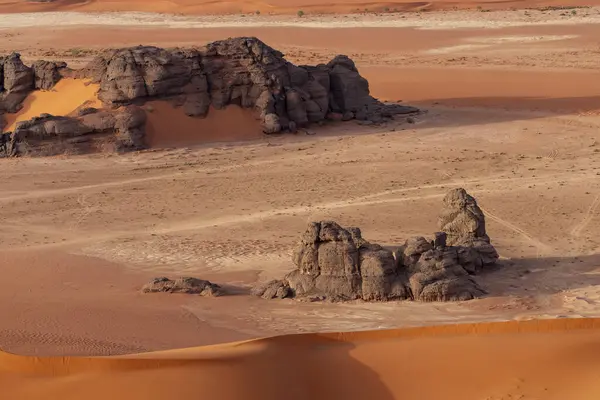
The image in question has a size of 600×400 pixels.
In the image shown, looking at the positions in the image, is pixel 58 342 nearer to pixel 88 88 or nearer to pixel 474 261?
pixel 474 261

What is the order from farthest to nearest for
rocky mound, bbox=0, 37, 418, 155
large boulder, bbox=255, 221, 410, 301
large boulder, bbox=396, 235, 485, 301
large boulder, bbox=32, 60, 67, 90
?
large boulder, bbox=32, 60, 67, 90 → rocky mound, bbox=0, 37, 418, 155 → large boulder, bbox=255, 221, 410, 301 → large boulder, bbox=396, 235, 485, 301

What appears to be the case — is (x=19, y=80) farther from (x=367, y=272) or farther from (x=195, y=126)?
(x=367, y=272)

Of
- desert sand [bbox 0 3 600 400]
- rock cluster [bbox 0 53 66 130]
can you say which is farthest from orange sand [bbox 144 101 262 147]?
rock cluster [bbox 0 53 66 130]

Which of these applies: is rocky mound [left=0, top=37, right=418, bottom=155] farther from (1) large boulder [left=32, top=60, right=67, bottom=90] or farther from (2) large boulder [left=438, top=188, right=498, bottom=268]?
(2) large boulder [left=438, top=188, right=498, bottom=268]

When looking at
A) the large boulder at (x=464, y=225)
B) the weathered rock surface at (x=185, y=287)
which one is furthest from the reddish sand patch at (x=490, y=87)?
the weathered rock surface at (x=185, y=287)

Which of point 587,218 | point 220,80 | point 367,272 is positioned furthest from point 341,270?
point 220,80

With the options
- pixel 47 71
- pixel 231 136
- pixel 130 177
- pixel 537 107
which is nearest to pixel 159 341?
pixel 130 177

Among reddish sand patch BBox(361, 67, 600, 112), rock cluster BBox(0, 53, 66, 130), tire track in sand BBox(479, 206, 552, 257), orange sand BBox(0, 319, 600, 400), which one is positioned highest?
rock cluster BBox(0, 53, 66, 130)
